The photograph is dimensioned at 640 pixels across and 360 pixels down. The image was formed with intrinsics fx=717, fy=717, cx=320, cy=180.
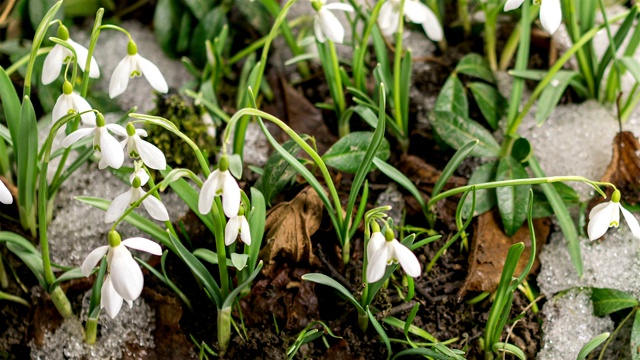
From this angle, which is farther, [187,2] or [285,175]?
[187,2]

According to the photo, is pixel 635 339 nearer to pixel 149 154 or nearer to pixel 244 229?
pixel 244 229

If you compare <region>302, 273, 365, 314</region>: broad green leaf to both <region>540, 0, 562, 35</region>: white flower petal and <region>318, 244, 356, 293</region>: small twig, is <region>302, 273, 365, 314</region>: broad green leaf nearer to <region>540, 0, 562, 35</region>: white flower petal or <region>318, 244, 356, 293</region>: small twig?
<region>318, 244, 356, 293</region>: small twig

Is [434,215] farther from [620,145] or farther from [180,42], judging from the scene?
[180,42]

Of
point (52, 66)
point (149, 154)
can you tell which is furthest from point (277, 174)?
point (52, 66)

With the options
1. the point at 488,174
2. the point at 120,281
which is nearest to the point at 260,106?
the point at 488,174

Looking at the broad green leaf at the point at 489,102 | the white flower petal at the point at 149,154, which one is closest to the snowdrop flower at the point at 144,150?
the white flower petal at the point at 149,154
